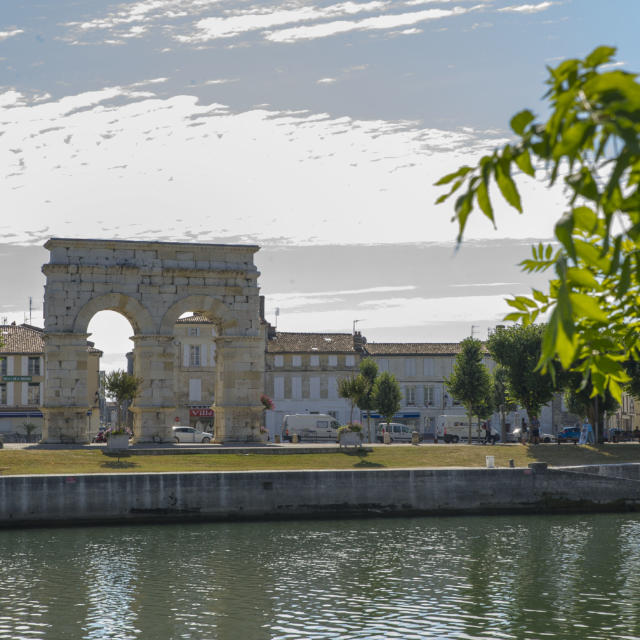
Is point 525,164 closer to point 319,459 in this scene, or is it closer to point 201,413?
point 319,459

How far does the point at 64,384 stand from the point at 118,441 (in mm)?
4560

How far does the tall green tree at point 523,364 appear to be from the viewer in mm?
53250

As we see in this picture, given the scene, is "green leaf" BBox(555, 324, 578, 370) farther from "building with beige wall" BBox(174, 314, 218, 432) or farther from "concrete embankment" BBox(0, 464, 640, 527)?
"building with beige wall" BBox(174, 314, 218, 432)

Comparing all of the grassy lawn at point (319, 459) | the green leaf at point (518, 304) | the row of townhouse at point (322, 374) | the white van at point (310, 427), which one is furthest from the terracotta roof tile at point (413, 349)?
the green leaf at point (518, 304)

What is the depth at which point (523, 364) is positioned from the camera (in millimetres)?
53812

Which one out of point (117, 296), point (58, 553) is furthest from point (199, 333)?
point (58, 553)

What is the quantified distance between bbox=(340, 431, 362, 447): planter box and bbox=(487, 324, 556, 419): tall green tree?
13.4m

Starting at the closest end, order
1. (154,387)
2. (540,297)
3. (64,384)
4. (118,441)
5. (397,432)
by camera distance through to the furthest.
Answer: (540,297) < (118,441) < (64,384) < (154,387) < (397,432)

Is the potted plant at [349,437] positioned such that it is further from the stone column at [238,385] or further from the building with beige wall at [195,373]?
the building with beige wall at [195,373]

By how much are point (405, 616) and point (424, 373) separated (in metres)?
67.5

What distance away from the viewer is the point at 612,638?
1744cm

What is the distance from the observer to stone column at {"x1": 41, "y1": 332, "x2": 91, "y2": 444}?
1688 inches

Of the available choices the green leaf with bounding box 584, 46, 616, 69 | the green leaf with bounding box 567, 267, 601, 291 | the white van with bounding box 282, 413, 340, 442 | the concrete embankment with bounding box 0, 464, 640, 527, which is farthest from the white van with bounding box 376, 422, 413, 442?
the green leaf with bounding box 584, 46, 616, 69

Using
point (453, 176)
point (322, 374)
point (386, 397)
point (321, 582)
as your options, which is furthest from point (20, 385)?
point (453, 176)
